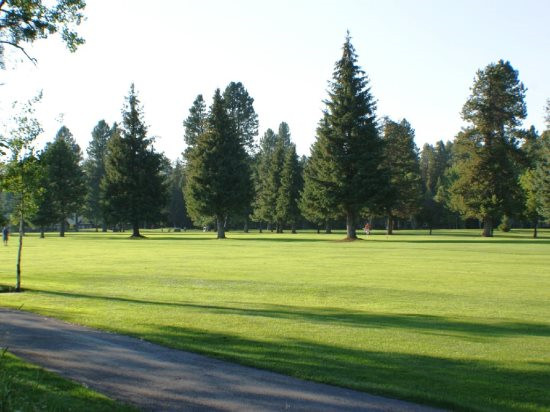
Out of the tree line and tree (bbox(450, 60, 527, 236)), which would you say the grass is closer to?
the tree line

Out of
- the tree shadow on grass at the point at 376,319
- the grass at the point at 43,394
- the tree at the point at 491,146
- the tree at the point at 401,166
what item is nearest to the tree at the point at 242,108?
the tree at the point at 401,166

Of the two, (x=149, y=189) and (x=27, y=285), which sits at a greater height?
(x=149, y=189)

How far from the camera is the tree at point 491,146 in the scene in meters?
70.1

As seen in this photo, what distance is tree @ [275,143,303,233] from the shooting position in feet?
308

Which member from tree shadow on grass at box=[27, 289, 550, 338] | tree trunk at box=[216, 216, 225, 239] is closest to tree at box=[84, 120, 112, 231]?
tree trunk at box=[216, 216, 225, 239]

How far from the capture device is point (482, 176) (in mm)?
70938

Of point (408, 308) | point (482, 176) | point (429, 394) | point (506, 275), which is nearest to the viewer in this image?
point (429, 394)

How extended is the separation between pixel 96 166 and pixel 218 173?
58.6 metres

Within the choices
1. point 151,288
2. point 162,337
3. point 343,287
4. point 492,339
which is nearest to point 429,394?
point 492,339

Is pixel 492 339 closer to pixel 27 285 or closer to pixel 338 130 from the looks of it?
pixel 27 285

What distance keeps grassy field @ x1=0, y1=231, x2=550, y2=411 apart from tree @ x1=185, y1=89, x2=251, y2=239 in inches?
1757

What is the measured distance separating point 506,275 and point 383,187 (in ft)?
131

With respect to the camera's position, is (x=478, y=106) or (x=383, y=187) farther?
(x=478, y=106)

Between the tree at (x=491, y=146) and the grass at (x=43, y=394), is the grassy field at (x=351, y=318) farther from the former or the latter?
the tree at (x=491, y=146)
